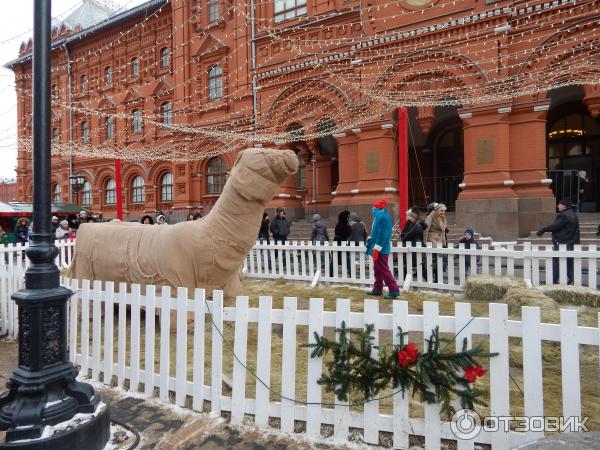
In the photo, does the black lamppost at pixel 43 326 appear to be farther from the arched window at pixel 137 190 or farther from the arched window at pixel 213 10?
the arched window at pixel 137 190

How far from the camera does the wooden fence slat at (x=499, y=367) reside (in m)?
2.29

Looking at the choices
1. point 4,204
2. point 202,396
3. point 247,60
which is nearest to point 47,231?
point 202,396

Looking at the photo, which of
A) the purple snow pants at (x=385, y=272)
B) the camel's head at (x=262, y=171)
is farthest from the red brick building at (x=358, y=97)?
the camel's head at (x=262, y=171)

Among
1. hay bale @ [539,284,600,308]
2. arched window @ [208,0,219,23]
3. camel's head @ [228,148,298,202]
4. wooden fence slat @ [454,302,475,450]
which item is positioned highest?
arched window @ [208,0,219,23]

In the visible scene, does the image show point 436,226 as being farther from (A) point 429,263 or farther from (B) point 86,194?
(B) point 86,194

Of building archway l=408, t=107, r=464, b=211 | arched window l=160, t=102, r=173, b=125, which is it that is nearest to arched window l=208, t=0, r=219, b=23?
arched window l=160, t=102, r=173, b=125

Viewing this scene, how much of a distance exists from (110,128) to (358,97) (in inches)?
628

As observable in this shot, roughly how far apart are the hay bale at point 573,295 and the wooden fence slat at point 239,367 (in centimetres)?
461

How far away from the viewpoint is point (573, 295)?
5.30 meters

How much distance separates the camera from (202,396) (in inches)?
112

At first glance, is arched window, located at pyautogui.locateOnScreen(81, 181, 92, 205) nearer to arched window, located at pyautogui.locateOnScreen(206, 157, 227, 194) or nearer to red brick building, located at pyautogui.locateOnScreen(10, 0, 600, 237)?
red brick building, located at pyautogui.locateOnScreen(10, 0, 600, 237)

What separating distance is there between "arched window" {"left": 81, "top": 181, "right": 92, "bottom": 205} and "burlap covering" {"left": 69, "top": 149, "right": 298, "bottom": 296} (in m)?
22.5

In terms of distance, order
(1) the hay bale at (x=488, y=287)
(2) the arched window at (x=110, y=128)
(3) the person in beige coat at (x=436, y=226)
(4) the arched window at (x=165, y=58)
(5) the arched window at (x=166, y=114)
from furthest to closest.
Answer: (2) the arched window at (x=110, y=128)
(4) the arched window at (x=165, y=58)
(5) the arched window at (x=166, y=114)
(3) the person in beige coat at (x=436, y=226)
(1) the hay bale at (x=488, y=287)

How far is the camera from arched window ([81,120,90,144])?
23.5 meters
